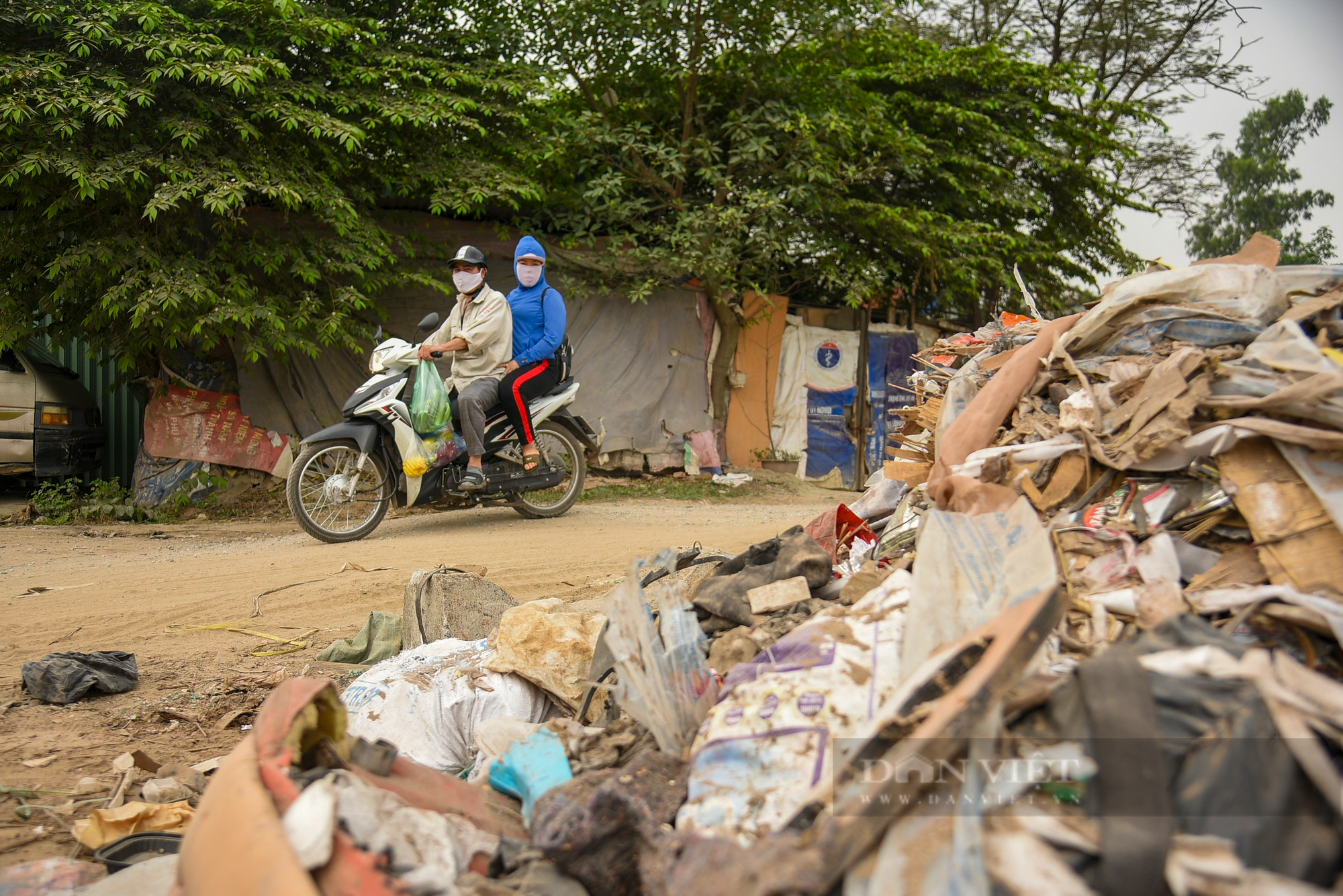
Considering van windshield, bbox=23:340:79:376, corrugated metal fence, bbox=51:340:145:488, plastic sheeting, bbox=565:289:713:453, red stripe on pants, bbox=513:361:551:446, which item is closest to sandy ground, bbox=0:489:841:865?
red stripe on pants, bbox=513:361:551:446

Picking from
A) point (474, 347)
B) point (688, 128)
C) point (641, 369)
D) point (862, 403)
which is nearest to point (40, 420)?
point (474, 347)

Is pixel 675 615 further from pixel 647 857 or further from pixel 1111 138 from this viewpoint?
pixel 1111 138

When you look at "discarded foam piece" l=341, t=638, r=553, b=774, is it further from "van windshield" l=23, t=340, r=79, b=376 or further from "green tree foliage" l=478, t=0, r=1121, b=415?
"van windshield" l=23, t=340, r=79, b=376

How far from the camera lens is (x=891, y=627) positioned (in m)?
2.05

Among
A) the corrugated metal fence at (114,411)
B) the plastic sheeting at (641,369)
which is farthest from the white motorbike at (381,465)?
the corrugated metal fence at (114,411)

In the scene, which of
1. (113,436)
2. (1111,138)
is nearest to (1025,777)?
(113,436)

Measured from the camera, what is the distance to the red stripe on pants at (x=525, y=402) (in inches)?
243

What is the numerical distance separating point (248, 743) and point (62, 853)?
2.67ft

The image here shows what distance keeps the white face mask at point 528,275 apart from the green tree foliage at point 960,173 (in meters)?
4.63

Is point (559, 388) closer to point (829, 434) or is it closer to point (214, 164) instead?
point (214, 164)

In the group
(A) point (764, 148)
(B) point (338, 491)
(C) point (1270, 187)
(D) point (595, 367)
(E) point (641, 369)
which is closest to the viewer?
(B) point (338, 491)

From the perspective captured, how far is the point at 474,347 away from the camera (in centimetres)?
603

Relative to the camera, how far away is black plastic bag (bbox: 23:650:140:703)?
121 inches

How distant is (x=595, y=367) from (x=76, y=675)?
280 inches
